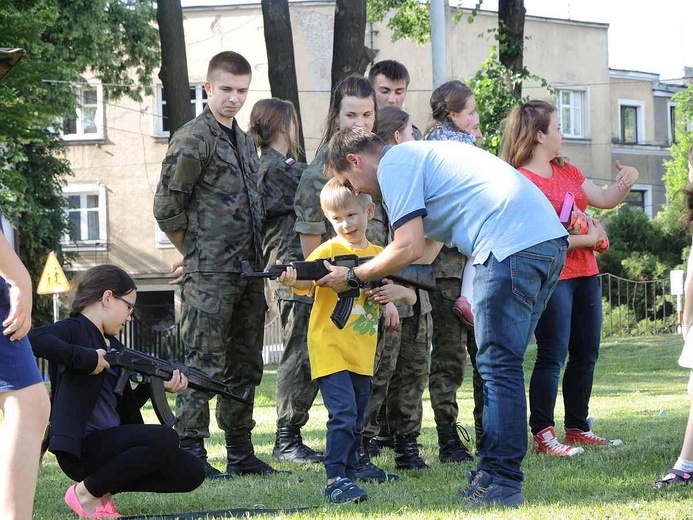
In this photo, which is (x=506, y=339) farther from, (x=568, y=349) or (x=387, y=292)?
(x=568, y=349)

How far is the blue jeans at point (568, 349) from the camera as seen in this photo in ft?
24.3

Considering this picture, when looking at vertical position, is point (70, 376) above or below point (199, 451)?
above

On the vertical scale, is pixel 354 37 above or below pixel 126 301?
above

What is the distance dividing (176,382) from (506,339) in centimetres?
174

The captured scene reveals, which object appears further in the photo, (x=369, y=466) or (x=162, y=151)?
(x=162, y=151)

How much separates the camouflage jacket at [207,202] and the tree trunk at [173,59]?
10629mm

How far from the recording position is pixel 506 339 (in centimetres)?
542

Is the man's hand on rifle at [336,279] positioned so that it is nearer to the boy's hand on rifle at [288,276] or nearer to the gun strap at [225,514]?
the boy's hand on rifle at [288,276]

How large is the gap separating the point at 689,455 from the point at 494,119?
1392 centimetres

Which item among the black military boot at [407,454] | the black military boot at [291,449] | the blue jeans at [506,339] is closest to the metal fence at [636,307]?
the black military boot at [291,449]

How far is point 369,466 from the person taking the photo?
21.9 feet

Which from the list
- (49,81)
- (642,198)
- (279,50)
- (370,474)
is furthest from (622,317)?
(370,474)

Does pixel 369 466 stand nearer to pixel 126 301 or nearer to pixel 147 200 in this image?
pixel 126 301

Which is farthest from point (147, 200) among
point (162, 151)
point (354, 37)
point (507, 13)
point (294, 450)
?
point (294, 450)
